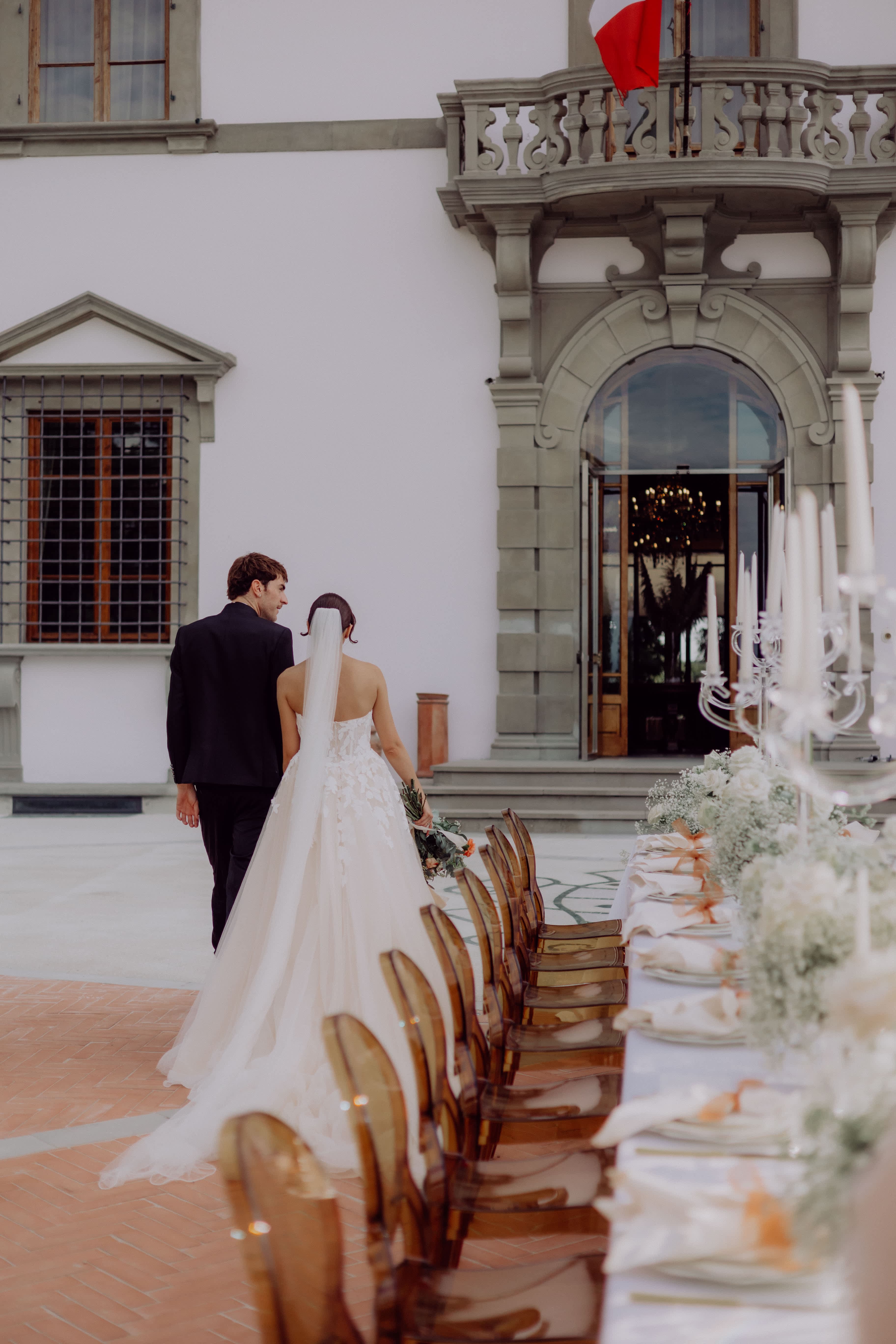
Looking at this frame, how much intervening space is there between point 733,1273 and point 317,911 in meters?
3.00

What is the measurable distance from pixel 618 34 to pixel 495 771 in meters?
6.67

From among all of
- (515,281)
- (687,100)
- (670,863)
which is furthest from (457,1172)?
(687,100)

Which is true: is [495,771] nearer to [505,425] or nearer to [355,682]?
[505,425]

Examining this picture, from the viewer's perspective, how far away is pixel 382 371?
12711mm

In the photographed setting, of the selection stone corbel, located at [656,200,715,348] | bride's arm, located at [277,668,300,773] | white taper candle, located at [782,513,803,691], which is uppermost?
stone corbel, located at [656,200,715,348]

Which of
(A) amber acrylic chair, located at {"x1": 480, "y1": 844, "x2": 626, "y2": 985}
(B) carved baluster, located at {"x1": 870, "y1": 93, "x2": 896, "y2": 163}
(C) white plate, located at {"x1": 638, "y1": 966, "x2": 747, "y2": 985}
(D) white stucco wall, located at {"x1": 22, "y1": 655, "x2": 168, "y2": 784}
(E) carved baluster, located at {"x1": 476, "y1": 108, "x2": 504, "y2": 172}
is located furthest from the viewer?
(D) white stucco wall, located at {"x1": 22, "y1": 655, "x2": 168, "y2": 784}

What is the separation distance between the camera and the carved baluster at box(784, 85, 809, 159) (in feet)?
37.6

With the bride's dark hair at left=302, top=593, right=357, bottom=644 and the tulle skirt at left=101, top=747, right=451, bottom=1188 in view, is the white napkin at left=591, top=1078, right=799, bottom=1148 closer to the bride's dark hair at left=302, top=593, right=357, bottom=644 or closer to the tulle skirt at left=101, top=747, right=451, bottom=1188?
the tulle skirt at left=101, top=747, right=451, bottom=1188

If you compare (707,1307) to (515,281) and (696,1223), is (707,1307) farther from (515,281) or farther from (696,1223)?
(515,281)

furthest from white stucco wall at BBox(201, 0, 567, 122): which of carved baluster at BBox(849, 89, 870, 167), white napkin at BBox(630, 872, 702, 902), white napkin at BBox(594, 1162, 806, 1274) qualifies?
white napkin at BBox(594, 1162, 806, 1274)

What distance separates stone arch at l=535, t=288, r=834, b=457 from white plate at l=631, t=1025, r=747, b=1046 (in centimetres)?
1017

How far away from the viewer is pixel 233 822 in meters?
5.15

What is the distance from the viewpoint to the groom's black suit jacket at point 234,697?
196 inches

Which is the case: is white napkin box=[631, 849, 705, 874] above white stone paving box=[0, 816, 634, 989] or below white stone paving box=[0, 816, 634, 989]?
above
